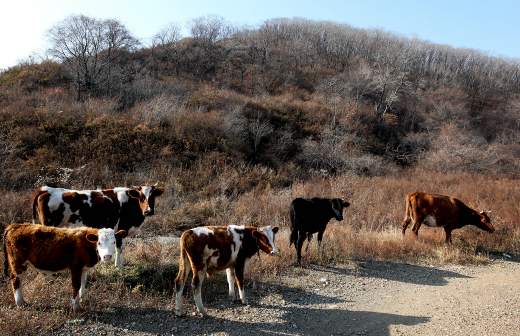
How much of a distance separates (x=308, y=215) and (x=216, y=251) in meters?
3.87

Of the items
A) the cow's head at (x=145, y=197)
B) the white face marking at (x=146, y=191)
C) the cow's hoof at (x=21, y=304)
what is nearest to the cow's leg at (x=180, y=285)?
the cow's hoof at (x=21, y=304)

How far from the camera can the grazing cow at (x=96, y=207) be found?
8.98m

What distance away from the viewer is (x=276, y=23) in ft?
286

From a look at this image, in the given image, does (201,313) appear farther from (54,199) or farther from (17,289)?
(54,199)

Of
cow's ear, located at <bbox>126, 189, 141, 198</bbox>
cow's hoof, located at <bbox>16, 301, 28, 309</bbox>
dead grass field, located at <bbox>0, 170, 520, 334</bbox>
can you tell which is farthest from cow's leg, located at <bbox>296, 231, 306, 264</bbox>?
cow's hoof, located at <bbox>16, 301, 28, 309</bbox>

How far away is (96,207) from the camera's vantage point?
9.39 metres

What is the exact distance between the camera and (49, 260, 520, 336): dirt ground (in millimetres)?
6961

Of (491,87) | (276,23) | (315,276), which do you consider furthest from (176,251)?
(276,23)

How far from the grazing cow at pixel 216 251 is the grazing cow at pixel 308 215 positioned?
8.79 feet

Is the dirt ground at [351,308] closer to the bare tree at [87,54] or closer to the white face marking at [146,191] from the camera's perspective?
the white face marking at [146,191]

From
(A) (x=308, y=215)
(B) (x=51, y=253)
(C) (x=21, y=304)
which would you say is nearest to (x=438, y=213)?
(A) (x=308, y=215)

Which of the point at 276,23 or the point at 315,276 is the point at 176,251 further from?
the point at 276,23

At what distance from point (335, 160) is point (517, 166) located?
58.3 ft

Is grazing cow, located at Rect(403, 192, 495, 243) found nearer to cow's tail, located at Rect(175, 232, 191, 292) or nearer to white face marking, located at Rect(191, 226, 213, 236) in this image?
white face marking, located at Rect(191, 226, 213, 236)
